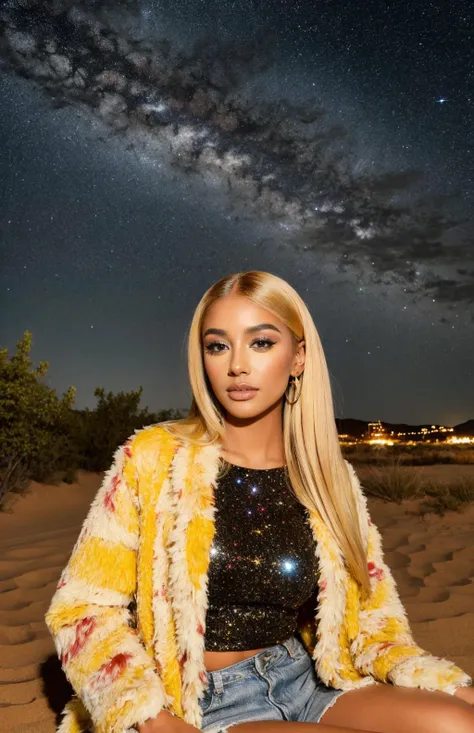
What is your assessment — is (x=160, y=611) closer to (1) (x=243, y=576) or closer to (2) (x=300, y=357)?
(1) (x=243, y=576)

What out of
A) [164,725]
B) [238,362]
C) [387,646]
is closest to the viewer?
[164,725]

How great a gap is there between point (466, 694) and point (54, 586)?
11.3ft

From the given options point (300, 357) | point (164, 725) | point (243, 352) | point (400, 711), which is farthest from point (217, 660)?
point (300, 357)

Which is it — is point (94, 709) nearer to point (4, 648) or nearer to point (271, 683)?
point (271, 683)

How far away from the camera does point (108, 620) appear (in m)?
1.89

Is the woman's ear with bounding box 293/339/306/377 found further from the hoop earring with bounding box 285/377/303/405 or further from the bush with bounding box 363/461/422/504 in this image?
the bush with bounding box 363/461/422/504

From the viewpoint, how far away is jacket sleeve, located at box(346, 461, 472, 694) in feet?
6.40

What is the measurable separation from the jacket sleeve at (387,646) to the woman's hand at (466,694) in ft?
0.04

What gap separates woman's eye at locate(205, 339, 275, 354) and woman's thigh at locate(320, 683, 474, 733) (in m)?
1.14

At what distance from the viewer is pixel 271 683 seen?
198cm

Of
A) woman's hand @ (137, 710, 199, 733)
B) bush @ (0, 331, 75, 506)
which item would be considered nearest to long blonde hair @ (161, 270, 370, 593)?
woman's hand @ (137, 710, 199, 733)

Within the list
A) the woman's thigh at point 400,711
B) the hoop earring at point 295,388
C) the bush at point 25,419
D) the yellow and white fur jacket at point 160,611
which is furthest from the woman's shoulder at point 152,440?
the bush at point 25,419


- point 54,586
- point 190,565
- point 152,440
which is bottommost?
point 54,586

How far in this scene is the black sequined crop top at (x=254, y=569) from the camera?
80.1 inches
